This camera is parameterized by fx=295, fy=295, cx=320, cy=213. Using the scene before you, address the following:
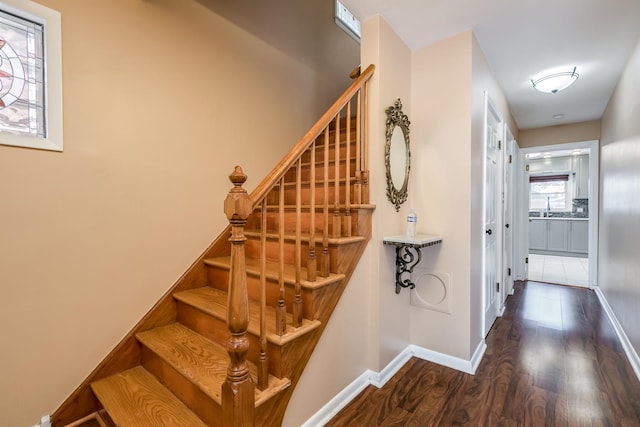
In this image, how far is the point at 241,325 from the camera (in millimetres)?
1140

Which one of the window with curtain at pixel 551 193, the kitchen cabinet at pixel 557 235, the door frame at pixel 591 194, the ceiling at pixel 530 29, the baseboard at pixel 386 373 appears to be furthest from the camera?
the window with curtain at pixel 551 193

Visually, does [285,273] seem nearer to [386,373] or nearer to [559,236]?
[386,373]

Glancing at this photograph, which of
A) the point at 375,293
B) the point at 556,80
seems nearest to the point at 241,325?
the point at 375,293

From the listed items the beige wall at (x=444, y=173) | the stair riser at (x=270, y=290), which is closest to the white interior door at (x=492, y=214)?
the beige wall at (x=444, y=173)

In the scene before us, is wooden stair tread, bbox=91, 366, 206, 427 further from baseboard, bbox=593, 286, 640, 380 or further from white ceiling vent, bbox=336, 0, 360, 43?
white ceiling vent, bbox=336, 0, 360, 43

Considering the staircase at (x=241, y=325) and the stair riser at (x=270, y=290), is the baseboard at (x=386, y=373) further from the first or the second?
the stair riser at (x=270, y=290)

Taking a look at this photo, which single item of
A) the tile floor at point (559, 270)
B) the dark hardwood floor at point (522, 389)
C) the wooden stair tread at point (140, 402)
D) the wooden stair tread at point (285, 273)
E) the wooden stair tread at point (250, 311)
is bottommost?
the dark hardwood floor at point (522, 389)

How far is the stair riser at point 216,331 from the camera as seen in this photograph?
1.39 meters

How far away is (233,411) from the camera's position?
1151 mm

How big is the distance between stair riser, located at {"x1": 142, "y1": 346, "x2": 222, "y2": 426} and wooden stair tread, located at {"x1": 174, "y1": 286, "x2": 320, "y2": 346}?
0.32 m

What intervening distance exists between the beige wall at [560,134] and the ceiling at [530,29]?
153 cm

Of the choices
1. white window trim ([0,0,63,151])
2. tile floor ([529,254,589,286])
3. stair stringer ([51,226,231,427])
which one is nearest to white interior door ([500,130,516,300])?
tile floor ([529,254,589,286])

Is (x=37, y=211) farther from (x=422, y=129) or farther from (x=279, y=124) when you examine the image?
(x=422, y=129)

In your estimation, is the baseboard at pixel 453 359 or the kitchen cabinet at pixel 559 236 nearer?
the baseboard at pixel 453 359
